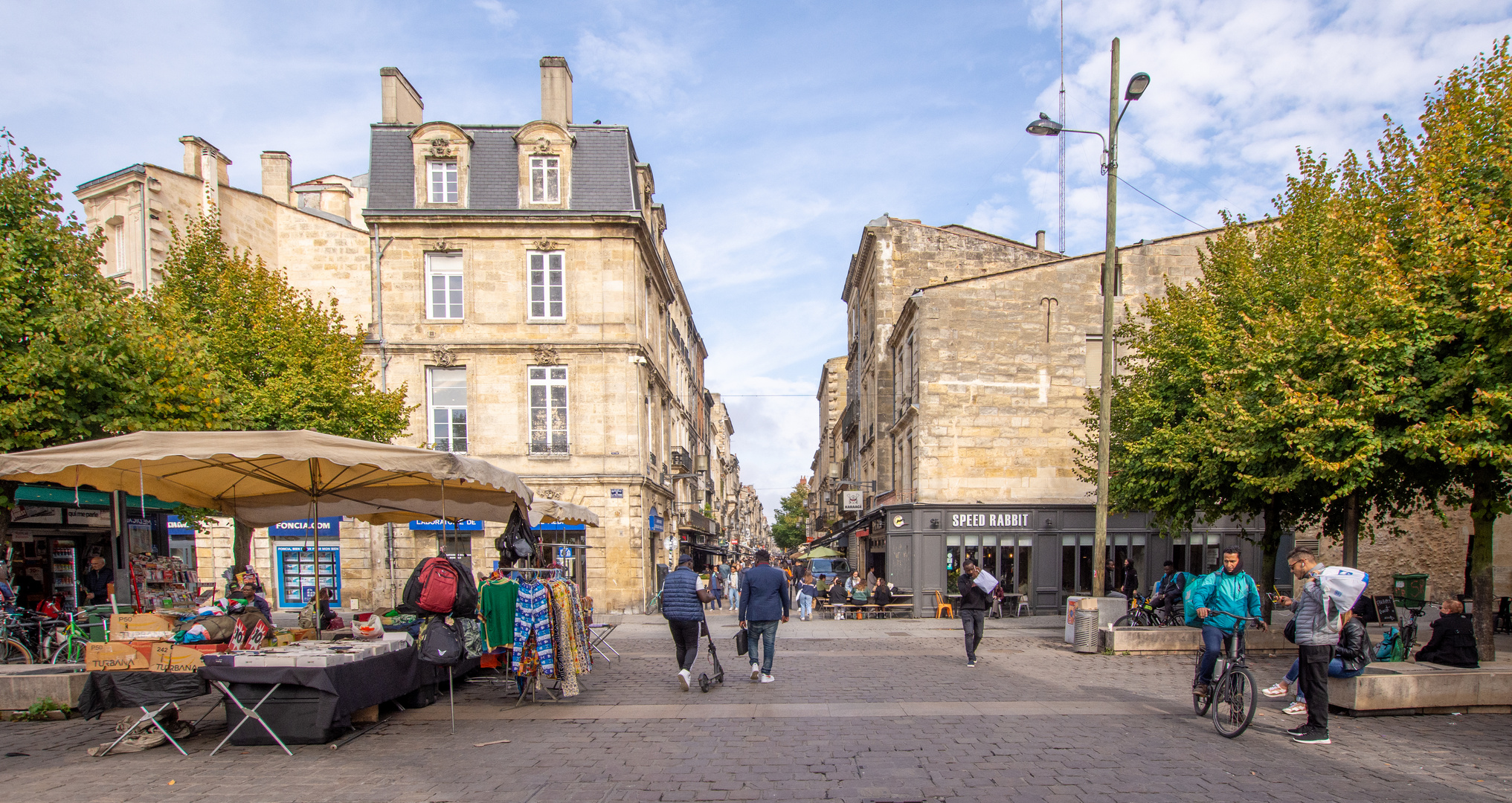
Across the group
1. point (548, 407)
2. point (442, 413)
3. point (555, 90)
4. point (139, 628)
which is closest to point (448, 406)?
point (442, 413)

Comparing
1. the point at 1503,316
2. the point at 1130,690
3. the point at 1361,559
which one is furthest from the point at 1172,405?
the point at 1361,559

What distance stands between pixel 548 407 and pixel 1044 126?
1513 centimetres

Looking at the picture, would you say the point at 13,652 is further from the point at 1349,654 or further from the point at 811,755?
the point at 1349,654

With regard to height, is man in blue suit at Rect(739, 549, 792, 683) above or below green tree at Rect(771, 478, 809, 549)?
above

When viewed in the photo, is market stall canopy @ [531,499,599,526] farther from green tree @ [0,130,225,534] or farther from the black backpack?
the black backpack

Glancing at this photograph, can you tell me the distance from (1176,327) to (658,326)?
1737 cm

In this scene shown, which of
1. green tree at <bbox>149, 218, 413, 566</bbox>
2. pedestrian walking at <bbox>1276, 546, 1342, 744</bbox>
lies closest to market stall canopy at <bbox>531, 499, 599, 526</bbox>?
green tree at <bbox>149, 218, 413, 566</bbox>

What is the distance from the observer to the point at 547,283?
2314cm

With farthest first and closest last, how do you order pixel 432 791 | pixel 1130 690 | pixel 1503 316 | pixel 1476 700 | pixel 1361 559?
pixel 1361 559, pixel 1130 690, pixel 1503 316, pixel 1476 700, pixel 432 791

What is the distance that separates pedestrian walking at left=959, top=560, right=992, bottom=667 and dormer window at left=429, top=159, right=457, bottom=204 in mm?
18418

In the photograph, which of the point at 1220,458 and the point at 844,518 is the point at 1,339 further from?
the point at 844,518

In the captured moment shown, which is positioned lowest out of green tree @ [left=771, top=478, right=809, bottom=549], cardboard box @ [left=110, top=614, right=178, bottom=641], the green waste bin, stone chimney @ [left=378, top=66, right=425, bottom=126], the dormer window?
green tree @ [left=771, top=478, right=809, bottom=549]

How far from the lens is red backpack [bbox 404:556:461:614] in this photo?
770cm

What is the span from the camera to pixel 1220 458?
518 inches
